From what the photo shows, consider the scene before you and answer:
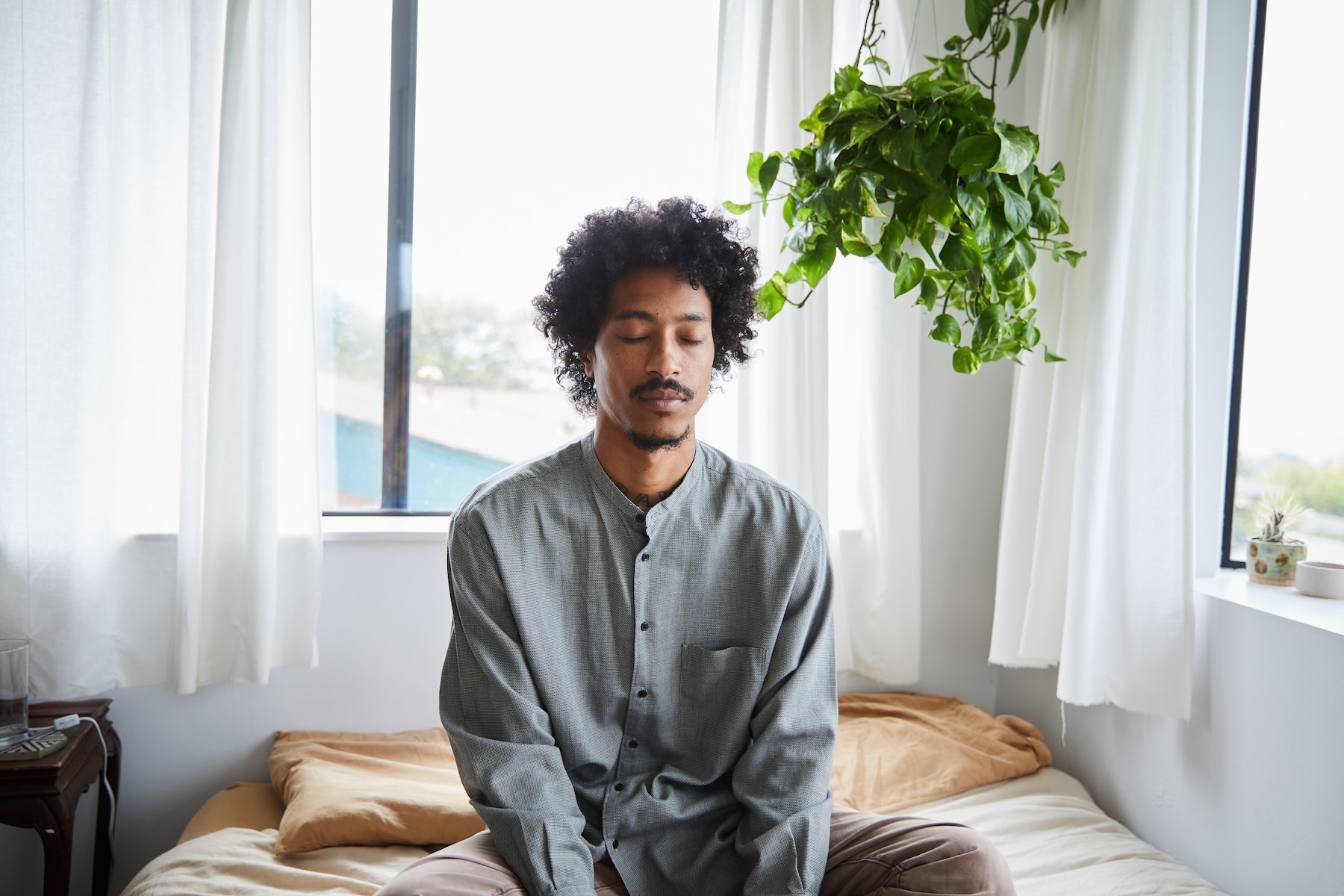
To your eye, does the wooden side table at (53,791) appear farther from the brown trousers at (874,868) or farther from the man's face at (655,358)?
the man's face at (655,358)

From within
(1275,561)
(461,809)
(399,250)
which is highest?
(399,250)

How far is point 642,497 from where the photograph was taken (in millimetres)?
1504

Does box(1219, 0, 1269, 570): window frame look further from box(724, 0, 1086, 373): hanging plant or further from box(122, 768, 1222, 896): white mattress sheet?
box(122, 768, 1222, 896): white mattress sheet

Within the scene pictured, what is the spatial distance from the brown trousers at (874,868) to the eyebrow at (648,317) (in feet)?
2.58

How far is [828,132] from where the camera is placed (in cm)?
168

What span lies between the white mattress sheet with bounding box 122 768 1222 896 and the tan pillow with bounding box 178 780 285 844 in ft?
0.19

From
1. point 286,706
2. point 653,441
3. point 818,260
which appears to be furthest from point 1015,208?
point 286,706

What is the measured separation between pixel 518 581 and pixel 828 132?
958 millimetres

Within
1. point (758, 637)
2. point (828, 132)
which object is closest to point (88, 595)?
point (758, 637)

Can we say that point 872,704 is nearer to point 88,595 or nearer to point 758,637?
point 758,637

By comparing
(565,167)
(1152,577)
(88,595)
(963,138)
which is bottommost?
(88,595)

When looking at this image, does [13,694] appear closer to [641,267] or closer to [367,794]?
[367,794]

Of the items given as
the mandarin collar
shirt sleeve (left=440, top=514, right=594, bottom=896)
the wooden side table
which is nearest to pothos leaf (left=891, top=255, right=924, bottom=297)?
the mandarin collar

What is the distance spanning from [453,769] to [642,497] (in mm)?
936
